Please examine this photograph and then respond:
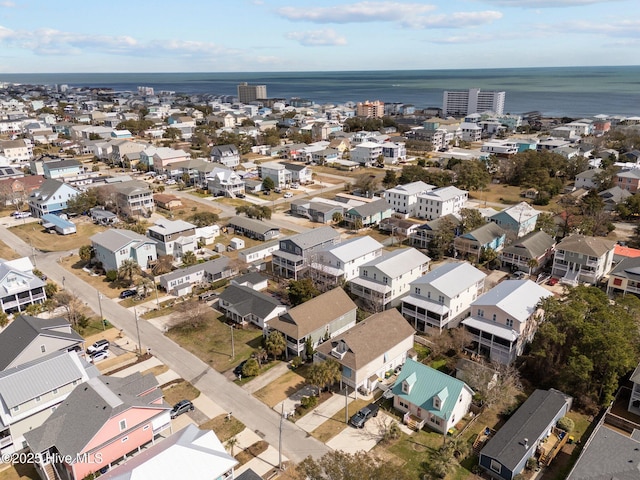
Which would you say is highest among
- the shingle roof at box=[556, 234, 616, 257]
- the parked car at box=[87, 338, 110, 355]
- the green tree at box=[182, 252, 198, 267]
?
the shingle roof at box=[556, 234, 616, 257]

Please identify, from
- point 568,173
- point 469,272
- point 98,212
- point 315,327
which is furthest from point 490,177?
point 98,212

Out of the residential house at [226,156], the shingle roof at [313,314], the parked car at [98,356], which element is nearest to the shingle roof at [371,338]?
the shingle roof at [313,314]

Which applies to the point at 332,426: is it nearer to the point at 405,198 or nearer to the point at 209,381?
the point at 209,381

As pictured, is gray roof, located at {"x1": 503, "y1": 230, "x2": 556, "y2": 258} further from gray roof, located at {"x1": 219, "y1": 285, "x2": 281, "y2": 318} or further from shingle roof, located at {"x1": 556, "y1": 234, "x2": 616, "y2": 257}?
gray roof, located at {"x1": 219, "y1": 285, "x2": 281, "y2": 318}

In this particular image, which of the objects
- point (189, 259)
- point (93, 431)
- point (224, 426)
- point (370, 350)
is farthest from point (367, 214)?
point (93, 431)

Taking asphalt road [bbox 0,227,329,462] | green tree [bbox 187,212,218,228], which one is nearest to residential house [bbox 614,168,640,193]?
green tree [bbox 187,212,218,228]
